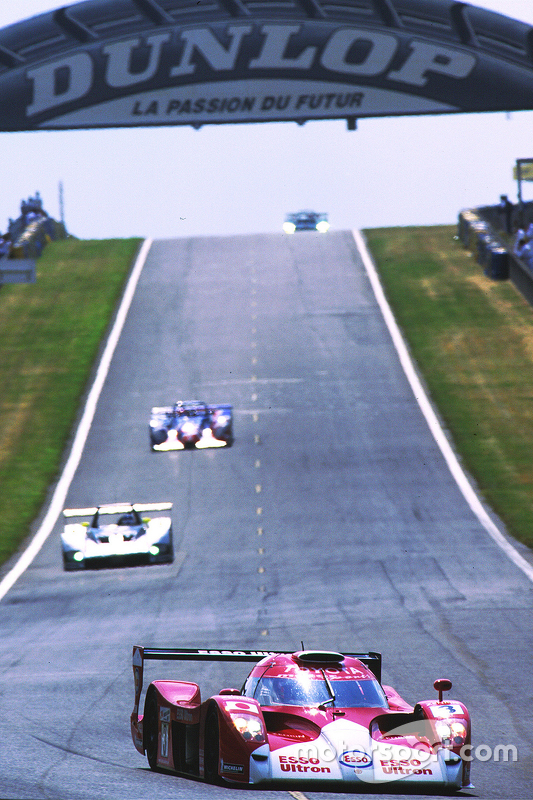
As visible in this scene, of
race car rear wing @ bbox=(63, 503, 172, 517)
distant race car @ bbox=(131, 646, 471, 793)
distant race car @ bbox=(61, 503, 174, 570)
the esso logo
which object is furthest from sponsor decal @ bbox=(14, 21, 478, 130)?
the esso logo

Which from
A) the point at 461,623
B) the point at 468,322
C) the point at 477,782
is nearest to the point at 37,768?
the point at 477,782

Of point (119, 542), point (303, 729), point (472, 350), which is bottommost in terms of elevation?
point (303, 729)

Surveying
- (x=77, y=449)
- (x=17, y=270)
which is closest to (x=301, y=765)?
(x=17, y=270)

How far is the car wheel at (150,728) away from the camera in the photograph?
1097cm

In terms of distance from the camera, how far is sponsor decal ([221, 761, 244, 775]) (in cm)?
959

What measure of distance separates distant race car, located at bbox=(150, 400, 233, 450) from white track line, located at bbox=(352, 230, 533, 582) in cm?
630

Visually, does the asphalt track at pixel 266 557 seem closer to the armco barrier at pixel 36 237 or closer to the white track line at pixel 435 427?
the white track line at pixel 435 427

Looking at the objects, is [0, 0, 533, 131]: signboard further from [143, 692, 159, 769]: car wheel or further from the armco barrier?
the armco barrier

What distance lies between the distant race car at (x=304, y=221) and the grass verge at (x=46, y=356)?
8492 mm

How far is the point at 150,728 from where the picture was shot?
36.9 feet

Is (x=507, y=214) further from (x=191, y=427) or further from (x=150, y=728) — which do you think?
(x=150, y=728)

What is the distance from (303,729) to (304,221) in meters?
55.4

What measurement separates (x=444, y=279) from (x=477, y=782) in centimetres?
4382

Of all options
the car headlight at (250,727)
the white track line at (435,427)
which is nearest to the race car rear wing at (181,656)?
the car headlight at (250,727)
